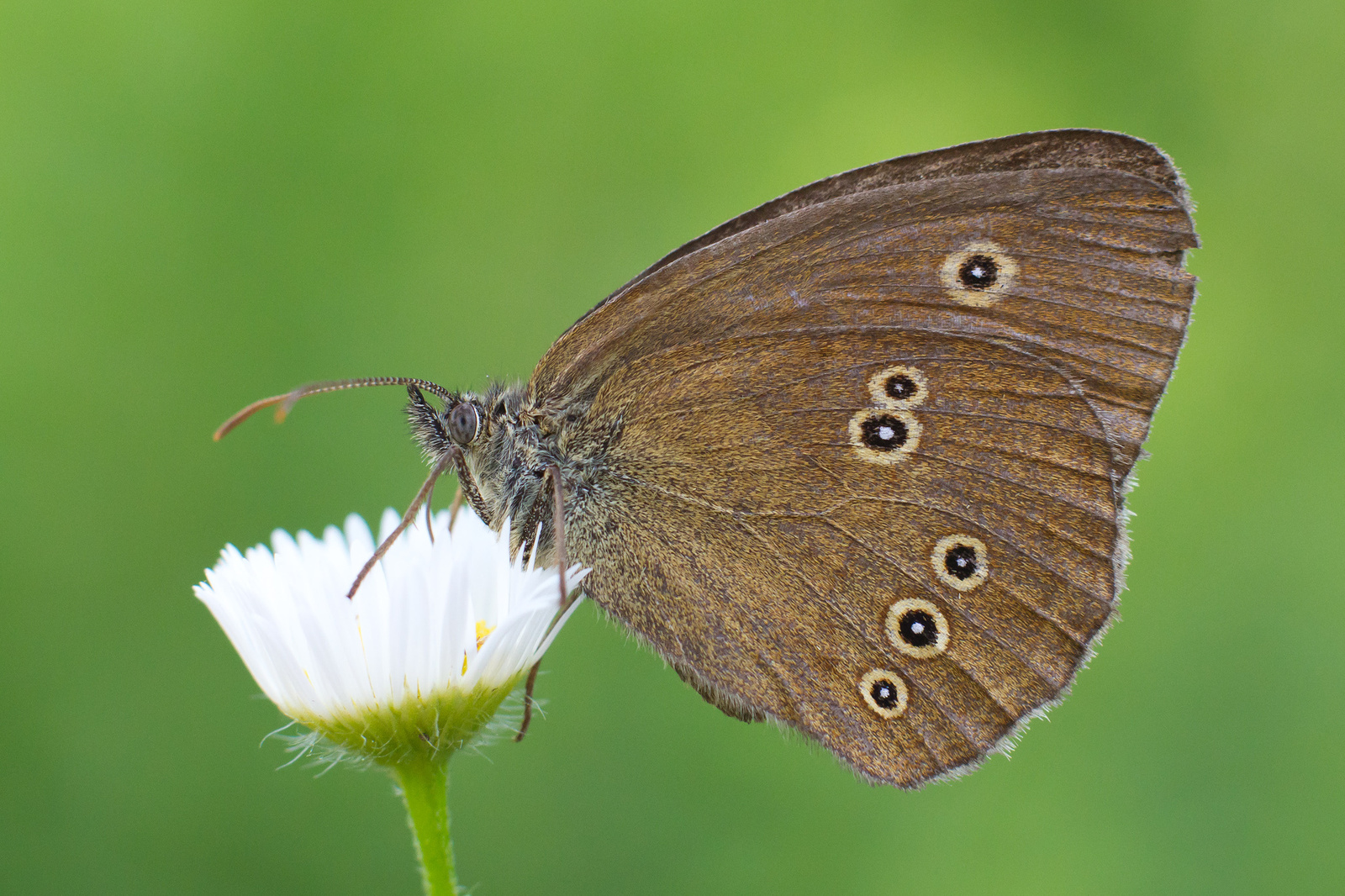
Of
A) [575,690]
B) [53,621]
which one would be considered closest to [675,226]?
[575,690]

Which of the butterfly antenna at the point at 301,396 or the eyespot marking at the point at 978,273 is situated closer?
the butterfly antenna at the point at 301,396

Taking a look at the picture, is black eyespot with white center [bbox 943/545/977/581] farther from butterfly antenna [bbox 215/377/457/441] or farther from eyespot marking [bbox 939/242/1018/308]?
butterfly antenna [bbox 215/377/457/441]

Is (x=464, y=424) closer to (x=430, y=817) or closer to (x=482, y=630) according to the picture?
(x=482, y=630)

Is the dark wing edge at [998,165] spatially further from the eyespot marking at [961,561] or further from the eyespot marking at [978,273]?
the eyespot marking at [961,561]

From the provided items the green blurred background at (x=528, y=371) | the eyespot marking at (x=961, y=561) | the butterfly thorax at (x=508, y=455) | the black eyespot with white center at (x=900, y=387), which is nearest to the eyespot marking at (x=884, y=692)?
the eyespot marking at (x=961, y=561)

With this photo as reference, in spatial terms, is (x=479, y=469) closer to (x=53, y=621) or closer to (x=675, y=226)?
(x=53, y=621)

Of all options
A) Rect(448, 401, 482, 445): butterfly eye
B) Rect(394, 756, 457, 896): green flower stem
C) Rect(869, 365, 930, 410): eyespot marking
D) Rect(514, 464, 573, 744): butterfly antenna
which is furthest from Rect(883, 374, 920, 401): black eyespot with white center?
Rect(394, 756, 457, 896): green flower stem

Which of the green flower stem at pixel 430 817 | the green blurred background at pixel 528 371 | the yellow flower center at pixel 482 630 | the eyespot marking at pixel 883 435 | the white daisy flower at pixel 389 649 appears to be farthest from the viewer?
the green blurred background at pixel 528 371

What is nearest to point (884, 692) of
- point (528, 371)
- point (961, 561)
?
point (961, 561)
